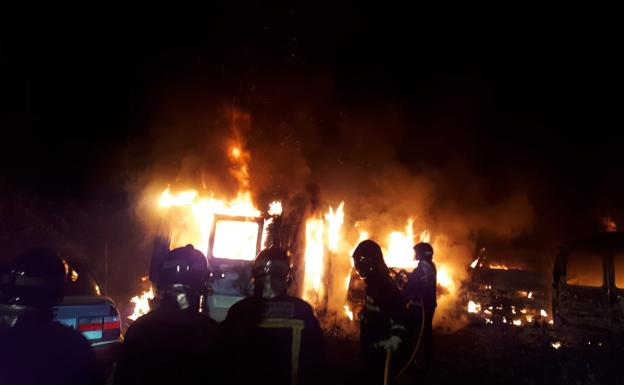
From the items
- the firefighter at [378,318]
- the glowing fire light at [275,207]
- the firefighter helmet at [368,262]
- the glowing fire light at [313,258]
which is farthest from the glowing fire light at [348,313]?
the firefighter helmet at [368,262]

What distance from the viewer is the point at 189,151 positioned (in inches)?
682

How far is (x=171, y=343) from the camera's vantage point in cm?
251

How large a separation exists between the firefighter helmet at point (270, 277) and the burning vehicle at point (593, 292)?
33.8 ft

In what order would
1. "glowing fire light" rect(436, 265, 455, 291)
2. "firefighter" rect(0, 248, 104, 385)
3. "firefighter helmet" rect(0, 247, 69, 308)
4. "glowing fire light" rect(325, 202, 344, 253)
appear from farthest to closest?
A: "glowing fire light" rect(436, 265, 455, 291) < "glowing fire light" rect(325, 202, 344, 253) < "firefighter helmet" rect(0, 247, 69, 308) < "firefighter" rect(0, 248, 104, 385)

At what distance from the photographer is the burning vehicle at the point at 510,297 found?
41.3 ft

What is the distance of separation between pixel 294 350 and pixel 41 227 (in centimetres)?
1501

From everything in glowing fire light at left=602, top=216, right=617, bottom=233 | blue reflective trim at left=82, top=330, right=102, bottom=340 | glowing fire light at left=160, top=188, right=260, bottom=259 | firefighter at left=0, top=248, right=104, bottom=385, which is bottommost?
blue reflective trim at left=82, top=330, right=102, bottom=340

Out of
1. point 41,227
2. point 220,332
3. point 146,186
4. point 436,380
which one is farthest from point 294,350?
point 146,186

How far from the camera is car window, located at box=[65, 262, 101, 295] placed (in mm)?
5414

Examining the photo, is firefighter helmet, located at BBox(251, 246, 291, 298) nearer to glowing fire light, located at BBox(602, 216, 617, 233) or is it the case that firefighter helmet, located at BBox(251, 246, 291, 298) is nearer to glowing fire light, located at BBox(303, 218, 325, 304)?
glowing fire light, located at BBox(303, 218, 325, 304)

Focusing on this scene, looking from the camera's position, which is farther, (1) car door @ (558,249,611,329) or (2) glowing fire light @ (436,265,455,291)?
(2) glowing fire light @ (436,265,455,291)

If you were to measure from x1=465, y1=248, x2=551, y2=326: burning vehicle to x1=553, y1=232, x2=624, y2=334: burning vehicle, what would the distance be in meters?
0.91

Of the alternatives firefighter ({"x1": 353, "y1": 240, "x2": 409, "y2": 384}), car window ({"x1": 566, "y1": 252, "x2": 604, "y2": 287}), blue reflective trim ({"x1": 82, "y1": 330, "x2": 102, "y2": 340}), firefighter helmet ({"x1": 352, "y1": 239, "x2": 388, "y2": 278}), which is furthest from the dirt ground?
blue reflective trim ({"x1": 82, "y1": 330, "x2": 102, "y2": 340})

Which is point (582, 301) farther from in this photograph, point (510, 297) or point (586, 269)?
point (586, 269)
